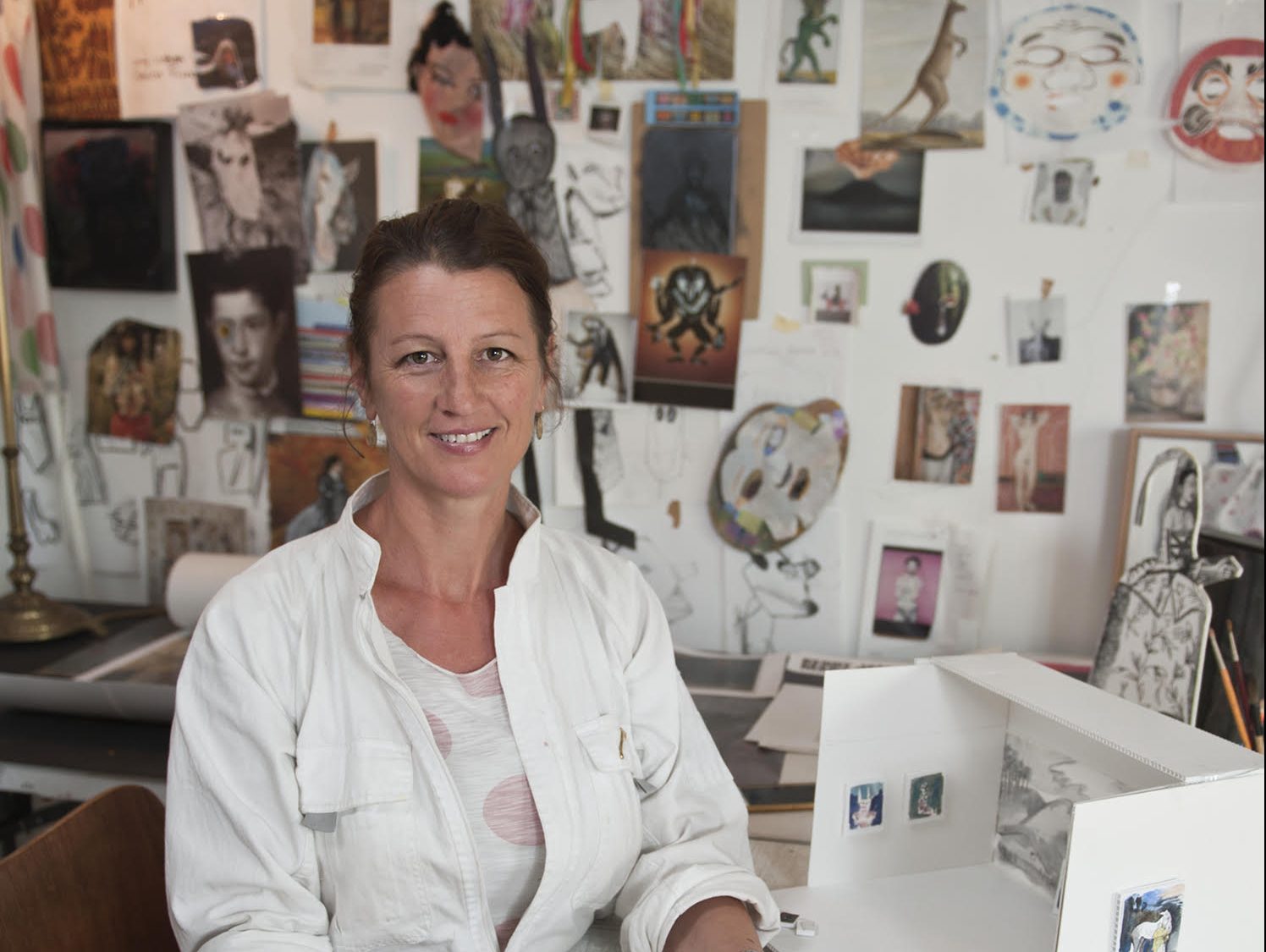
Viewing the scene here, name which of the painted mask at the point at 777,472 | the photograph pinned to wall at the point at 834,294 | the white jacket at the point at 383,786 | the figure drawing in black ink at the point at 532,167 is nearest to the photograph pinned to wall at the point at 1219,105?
the photograph pinned to wall at the point at 834,294

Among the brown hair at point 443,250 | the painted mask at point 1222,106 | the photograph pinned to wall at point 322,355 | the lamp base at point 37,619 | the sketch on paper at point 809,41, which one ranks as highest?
the sketch on paper at point 809,41

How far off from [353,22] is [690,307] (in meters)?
0.74

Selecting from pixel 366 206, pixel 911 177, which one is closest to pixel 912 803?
pixel 911 177

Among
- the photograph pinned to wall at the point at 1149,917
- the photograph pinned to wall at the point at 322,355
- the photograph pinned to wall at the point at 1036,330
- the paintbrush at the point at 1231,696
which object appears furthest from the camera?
the photograph pinned to wall at the point at 322,355

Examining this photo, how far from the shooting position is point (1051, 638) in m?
1.69

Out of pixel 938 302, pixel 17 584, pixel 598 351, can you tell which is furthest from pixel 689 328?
pixel 17 584

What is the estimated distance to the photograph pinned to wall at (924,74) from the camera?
158 centimetres

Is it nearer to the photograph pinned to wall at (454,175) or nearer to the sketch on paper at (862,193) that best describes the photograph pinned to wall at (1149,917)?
the sketch on paper at (862,193)

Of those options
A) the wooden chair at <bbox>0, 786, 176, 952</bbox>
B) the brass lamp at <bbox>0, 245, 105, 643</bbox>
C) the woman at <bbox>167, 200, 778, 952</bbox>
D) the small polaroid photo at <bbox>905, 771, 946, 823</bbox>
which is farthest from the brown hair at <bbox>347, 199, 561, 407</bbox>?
the brass lamp at <bbox>0, 245, 105, 643</bbox>

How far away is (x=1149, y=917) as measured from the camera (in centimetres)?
81

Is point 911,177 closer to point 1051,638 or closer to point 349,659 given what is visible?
point 1051,638

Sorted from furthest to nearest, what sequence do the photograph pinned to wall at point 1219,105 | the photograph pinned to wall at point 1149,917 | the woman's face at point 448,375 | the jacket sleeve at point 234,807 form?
1. the photograph pinned to wall at point 1219,105
2. the woman's face at point 448,375
3. the jacket sleeve at point 234,807
4. the photograph pinned to wall at point 1149,917

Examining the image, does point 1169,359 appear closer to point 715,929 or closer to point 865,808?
point 865,808

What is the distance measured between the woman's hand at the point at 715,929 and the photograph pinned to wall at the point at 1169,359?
1.06 meters
